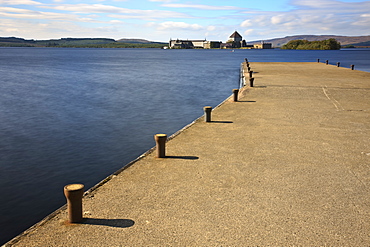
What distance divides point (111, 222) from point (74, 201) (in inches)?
26.7

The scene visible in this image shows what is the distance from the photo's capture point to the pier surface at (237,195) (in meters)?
5.42

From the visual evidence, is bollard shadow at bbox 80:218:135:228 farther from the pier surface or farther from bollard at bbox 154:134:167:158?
bollard at bbox 154:134:167:158

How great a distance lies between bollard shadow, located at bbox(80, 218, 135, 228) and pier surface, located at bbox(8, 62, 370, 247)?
0.6 inches

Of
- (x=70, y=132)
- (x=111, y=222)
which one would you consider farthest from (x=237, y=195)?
(x=70, y=132)

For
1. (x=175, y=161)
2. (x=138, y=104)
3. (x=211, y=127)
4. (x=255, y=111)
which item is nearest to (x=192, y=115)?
(x=138, y=104)

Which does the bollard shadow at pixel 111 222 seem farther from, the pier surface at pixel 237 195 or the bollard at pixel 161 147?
the bollard at pixel 161 147

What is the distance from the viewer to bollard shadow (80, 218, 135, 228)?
5.73 m

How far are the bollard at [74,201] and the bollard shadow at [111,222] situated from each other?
0.14 metres

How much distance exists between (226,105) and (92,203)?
1115 centimetres

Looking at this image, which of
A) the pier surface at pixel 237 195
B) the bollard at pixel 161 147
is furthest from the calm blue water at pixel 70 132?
the pier surface at pixel 237 195

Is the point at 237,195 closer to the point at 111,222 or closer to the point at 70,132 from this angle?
the point at 111,222

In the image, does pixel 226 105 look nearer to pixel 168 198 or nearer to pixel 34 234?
pixel 168 198

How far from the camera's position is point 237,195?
680cm

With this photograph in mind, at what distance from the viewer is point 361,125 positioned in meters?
12.7
